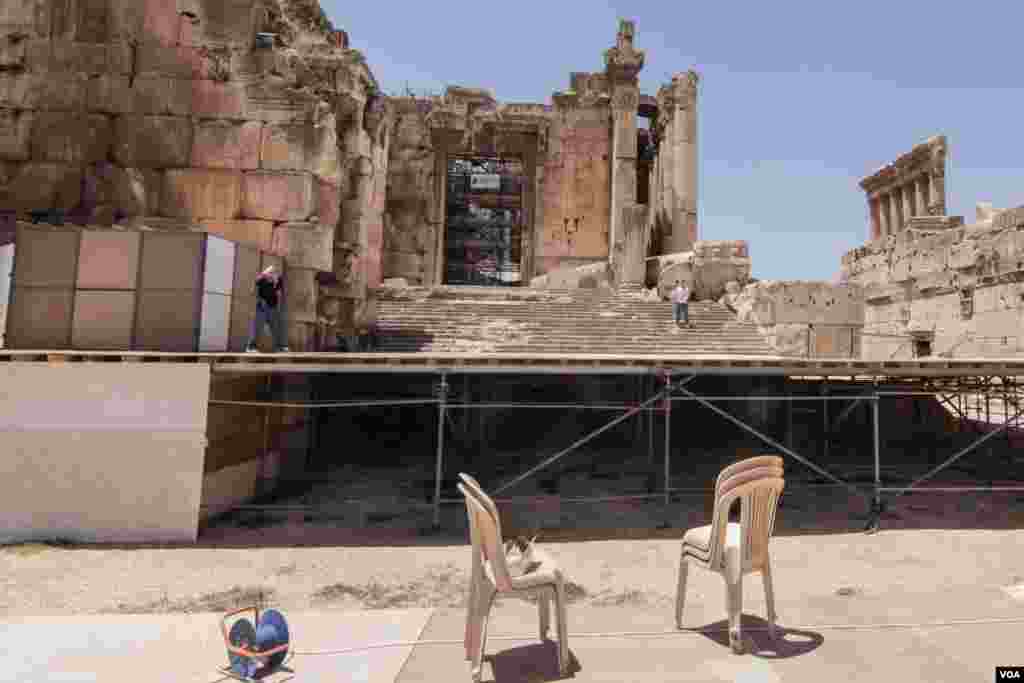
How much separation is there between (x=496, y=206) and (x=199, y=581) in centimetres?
2188

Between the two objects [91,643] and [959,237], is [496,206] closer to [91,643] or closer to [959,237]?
[959,237]

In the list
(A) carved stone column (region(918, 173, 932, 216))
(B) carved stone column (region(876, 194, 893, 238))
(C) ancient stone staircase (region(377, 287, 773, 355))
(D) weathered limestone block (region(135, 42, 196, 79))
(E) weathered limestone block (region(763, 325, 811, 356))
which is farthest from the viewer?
(B) carved stone column (region(876, 194, 893, 238))

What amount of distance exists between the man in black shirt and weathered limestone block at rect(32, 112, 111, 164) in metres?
3.88

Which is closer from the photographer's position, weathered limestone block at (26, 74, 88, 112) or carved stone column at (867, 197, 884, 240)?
weathered limestone block at (26, 74, 88, 112)

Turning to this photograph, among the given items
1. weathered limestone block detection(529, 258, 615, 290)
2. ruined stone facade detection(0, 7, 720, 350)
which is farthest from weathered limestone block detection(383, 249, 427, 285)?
ruined stone facade detection(0, 7, 720, 350)

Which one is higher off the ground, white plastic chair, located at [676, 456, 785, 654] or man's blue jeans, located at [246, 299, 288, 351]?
man's blue jeans, located at [246, 299, 288, 351]

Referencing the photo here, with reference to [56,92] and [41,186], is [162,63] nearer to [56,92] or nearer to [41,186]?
[56,92]

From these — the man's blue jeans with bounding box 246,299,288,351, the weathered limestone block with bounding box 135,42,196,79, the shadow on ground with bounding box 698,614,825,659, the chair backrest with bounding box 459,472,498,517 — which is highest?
the weathered limestone block with bounding box 135,42,196,79

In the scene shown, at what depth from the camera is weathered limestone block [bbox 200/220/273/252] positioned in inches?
401

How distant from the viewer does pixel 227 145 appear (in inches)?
405

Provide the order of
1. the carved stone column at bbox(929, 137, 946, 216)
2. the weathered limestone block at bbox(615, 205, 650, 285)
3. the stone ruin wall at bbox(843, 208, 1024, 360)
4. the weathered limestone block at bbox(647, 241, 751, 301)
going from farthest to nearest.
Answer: the carved stone column at bbox(929, 137, 946, 216) < the weathered limestone block at bbox(615, 205, 650, 285) < the weathered limestone block at bbox(647, 241, 751, 301) < the stone ruin wall at bbox(843, 208, 1024, 360)

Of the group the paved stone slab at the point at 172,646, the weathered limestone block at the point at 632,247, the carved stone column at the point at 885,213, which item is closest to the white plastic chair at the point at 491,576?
the paved stone slab at the point at 172,646

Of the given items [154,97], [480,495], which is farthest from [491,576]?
[154,97]

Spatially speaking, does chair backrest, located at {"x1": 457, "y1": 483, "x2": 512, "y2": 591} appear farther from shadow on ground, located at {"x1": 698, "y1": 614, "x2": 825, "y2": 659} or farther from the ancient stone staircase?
the ancient stone staircase
